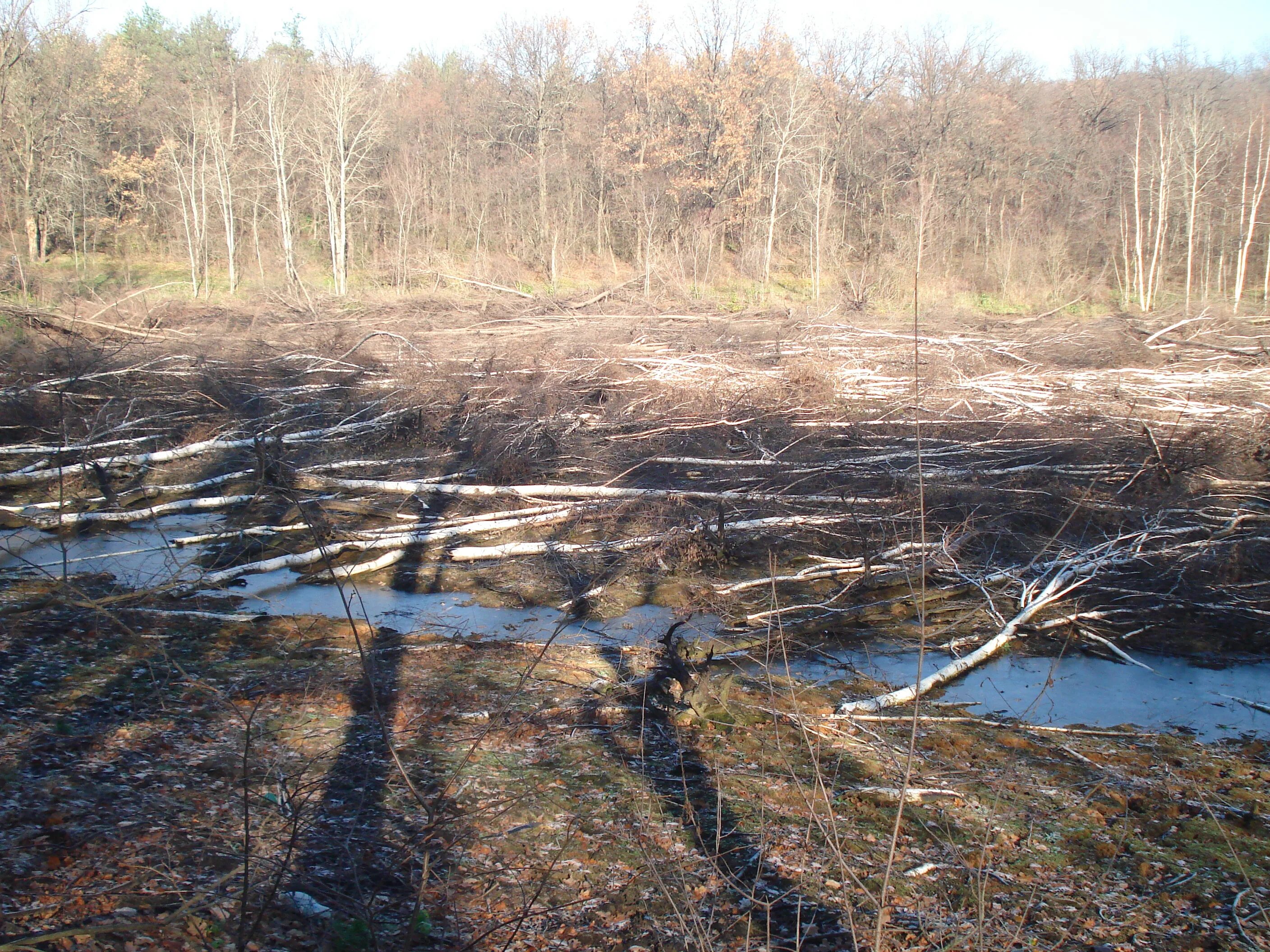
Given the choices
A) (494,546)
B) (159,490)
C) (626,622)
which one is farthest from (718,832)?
(159,490)

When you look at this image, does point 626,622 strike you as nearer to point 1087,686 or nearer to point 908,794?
point 908,794

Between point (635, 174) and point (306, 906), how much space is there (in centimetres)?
2901

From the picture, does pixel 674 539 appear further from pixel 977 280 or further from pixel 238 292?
pixel 977 280

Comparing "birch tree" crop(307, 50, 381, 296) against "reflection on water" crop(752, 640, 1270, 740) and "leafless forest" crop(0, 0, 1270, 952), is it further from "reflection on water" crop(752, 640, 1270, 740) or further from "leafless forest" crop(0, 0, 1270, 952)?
"reflection on water" crop(752, 640, 1270, 740)

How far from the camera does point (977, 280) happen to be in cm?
2761

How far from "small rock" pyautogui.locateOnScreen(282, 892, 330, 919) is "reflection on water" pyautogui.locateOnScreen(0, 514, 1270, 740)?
4.56ft

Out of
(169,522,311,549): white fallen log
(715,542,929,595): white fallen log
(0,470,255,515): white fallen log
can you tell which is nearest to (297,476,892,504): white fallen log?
(0,470,255,515): white fallen log

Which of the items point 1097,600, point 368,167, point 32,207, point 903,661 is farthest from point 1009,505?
point 32,207

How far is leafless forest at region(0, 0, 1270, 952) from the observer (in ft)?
8.71

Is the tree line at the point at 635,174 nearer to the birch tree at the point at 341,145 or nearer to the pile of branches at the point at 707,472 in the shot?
the birch tree at the point at 341,145

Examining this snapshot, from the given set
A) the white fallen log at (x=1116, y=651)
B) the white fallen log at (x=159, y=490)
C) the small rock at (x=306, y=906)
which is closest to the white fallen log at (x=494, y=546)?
the white fallen log at (x=159, y=490)

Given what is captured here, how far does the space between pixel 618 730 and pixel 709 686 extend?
1.65 ft

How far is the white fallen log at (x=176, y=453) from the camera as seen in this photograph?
25.1ft

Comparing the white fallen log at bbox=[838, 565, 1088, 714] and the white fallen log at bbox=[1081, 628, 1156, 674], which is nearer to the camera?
the white fallen log at bbox=[838, 565, 1088, 714]
